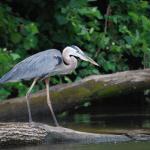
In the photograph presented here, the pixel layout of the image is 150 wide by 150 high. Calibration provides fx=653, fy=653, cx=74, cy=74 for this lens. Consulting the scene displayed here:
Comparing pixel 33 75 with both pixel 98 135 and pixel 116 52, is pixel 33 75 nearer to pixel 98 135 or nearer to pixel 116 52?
pixel 98 135

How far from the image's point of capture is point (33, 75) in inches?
310

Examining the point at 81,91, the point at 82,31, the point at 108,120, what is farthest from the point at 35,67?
the point at 82,31

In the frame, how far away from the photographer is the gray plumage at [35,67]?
776cm

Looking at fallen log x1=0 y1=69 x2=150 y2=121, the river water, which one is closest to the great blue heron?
fallen log x1=0 y1=69 x2=150 y2=121

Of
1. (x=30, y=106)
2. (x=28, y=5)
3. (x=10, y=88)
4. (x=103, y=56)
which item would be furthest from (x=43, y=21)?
(x=30, y=106)

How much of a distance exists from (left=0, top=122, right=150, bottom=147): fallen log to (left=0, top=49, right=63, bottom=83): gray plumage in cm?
82

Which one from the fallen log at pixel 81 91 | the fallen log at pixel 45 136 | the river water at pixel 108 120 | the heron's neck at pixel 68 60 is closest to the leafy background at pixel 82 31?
the river water at pixel 108 120

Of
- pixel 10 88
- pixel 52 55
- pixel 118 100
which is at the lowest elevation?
pixel 118 100

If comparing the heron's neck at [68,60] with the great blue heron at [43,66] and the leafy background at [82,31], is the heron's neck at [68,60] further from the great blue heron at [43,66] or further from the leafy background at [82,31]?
the leafy background at [82,31]

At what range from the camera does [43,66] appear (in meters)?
7.87

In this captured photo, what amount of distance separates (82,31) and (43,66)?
2306 millimetres

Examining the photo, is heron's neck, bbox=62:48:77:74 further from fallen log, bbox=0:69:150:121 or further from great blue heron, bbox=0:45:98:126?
fallen log, bbox=0:69:150:121

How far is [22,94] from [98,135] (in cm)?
234

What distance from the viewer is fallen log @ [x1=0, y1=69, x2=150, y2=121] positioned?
8.59 m
